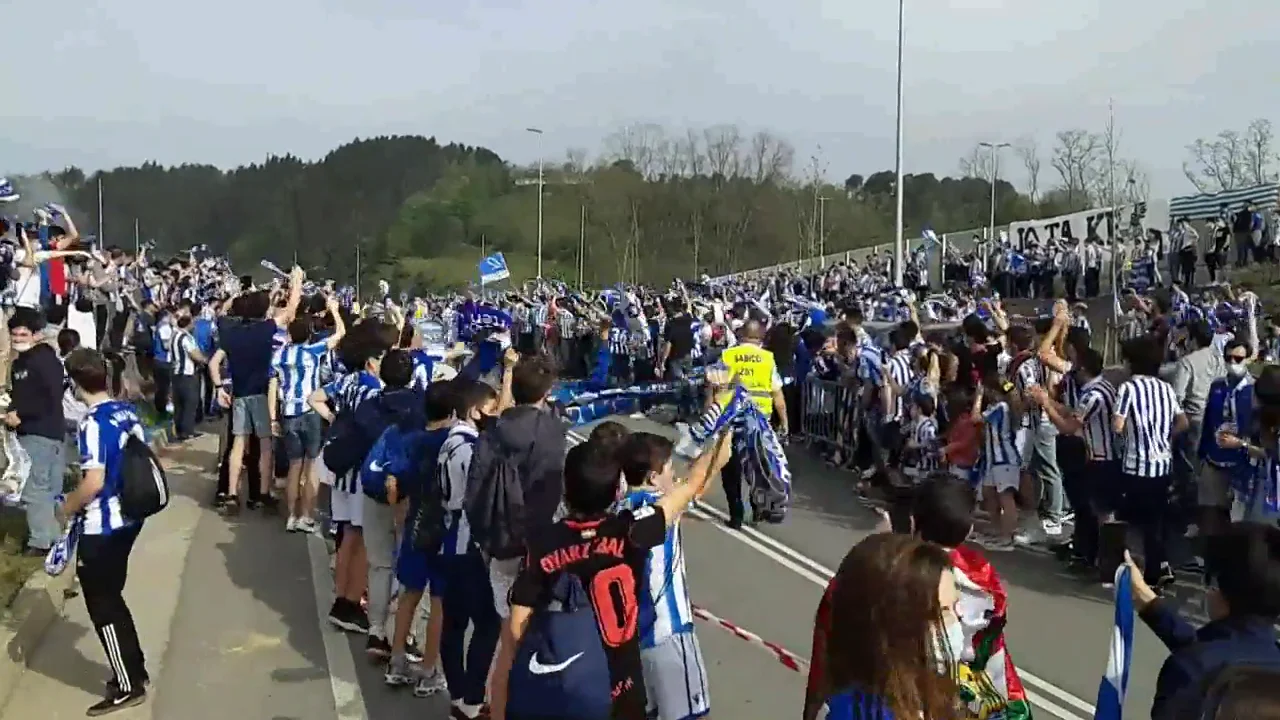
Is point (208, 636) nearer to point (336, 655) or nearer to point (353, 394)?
point (336, 655)

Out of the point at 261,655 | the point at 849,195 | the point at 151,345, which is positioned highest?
the point at 849,195

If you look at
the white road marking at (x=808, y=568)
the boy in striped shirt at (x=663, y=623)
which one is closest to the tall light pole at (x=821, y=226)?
the white road marking at (x=808, y=568)

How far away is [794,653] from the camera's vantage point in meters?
7.32

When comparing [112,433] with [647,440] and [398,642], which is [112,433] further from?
[647,440]

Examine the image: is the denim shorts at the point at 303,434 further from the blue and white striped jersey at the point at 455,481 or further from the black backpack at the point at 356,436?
the blue and white striped jersey at the point at 455,481

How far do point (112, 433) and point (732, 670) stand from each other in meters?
3.55

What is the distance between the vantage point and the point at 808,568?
9461 millimetres

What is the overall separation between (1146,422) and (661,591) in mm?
5162

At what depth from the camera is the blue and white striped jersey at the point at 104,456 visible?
239 inches

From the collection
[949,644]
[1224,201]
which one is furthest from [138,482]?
[1224,201]

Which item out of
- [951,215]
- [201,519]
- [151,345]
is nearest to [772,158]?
[951,215]

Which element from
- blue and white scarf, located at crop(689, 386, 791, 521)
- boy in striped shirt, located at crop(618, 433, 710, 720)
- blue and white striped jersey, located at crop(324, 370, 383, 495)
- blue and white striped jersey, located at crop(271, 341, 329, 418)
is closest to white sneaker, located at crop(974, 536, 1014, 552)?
blue and white scarf, located at crop(689, 386, 791, 521)

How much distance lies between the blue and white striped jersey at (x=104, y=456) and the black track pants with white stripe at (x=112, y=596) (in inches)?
2.7

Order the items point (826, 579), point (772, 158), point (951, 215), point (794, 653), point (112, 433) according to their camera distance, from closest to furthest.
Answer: point (112, 433) < point (794, 653) < point (826, 579) < point (772, 158) < point (951, 215)
